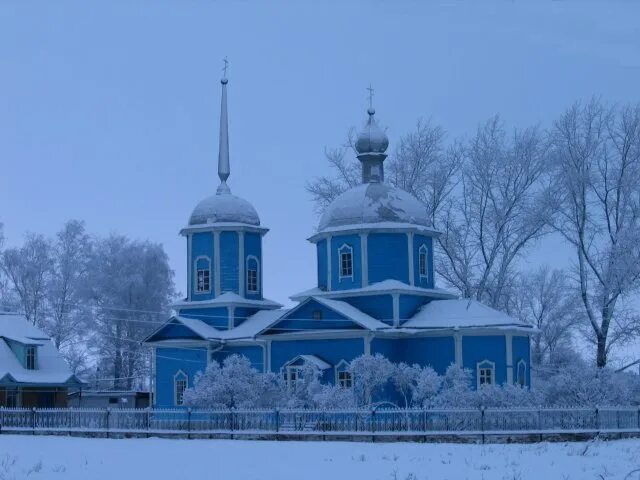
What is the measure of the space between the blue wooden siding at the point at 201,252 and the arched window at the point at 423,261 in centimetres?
816

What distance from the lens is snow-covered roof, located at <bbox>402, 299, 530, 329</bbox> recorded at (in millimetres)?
33594

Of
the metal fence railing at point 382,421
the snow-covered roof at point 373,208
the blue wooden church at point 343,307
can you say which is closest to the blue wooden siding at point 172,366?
the blue wooden church at point 343,307

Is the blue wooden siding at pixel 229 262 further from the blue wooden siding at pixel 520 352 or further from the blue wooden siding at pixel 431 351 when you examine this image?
the blue wooden siding at pixel 520 352

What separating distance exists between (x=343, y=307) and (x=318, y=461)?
15.4 meters

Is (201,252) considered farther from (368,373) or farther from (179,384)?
(368,373)

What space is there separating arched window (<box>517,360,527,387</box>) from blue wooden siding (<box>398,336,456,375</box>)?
2252 millimetres

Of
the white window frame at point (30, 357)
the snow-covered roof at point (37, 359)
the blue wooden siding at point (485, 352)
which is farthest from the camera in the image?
the white window frame at point (30, 357)

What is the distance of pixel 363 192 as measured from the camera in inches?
1470

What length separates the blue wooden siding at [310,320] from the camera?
1342 inches

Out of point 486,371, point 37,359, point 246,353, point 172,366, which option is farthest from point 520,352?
point 37,359

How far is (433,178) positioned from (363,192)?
569 centimetres

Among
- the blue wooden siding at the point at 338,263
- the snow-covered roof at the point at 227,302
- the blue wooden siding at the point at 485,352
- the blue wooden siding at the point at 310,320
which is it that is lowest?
the blue wooden siding at the point at 485,352

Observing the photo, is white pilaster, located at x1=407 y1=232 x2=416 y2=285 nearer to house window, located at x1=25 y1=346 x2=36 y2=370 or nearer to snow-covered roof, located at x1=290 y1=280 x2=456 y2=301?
snow-covered roof, located at x1=290 y1=280 x2=456 y2=301

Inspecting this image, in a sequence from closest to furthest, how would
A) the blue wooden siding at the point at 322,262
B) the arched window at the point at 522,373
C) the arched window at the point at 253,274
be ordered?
1. the arched window at the point at 522,373
2. the blue wooden siding at the point at 322,262
3. the arched window at the point at 253,274
